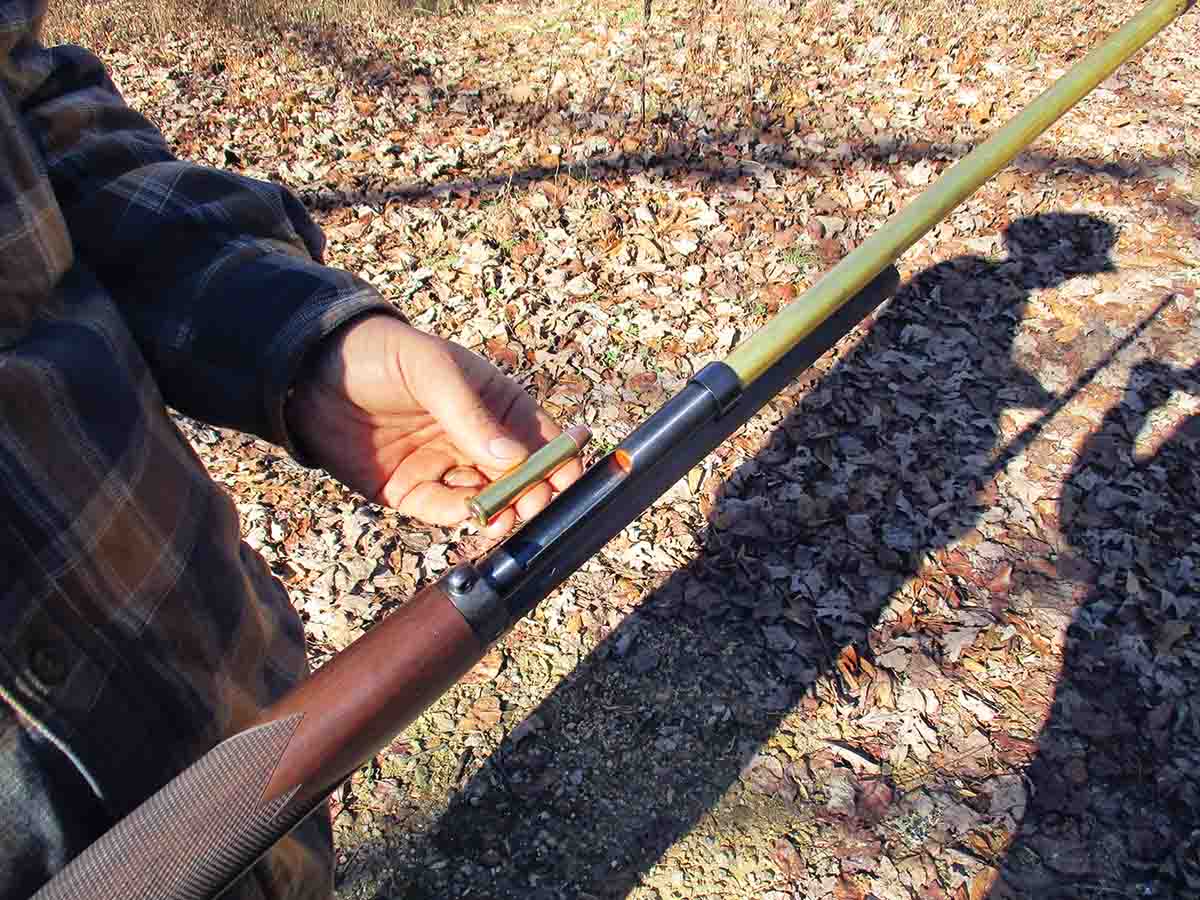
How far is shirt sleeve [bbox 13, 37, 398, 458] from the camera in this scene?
162 centimetres

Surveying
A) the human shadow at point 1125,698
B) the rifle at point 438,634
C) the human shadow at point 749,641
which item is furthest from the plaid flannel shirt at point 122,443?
the human shadow at point 1125,698

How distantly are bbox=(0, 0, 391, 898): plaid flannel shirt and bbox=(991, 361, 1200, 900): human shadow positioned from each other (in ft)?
9.18

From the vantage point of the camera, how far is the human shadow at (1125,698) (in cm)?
327

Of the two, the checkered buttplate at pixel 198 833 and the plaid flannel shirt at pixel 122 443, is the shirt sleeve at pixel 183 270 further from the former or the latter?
the checkered buttplate at pixel 198 833

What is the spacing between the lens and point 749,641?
3.94 meters

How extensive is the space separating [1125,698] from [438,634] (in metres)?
3.39

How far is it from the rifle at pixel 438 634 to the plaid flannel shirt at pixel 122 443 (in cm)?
12

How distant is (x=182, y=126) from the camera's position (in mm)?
7078

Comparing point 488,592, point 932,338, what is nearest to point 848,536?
point 932,338

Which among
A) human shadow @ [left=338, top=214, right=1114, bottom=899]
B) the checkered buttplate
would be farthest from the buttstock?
human shadow @ [left=338, top=214, right=1114, bottom=899]

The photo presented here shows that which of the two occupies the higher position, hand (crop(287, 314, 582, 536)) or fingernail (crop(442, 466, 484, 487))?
hand (crop(287, 314, 582, 536))

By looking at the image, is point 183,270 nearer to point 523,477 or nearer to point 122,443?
point 122,443

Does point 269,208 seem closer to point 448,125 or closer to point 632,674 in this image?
point 632,674

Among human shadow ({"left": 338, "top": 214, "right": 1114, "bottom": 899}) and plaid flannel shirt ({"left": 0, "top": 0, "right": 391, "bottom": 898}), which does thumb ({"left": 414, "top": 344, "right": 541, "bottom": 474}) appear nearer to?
plaid flannel shirt ({"left": 0, "top": 0, "right": 391, "bottom": 898})
